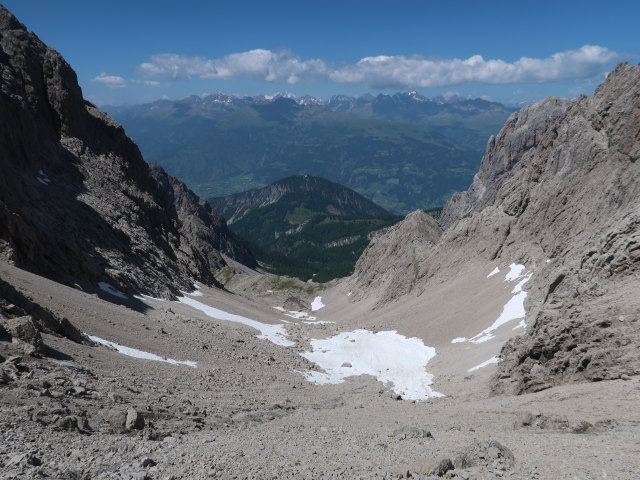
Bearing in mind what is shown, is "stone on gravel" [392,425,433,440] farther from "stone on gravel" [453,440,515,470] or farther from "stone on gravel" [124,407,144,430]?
"stone on gravel" [124,407,144,430]

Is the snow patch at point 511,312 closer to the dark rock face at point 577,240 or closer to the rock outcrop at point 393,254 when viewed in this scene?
the dark rock face at point 577,240

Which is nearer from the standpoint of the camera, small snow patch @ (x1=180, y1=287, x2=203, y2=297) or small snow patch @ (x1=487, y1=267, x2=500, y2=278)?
small snow patch @ (x1=487, y1=267, x2=500, y2=278)

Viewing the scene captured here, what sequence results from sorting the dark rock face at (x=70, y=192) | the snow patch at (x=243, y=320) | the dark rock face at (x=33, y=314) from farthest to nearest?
the snow patch at (x=243, y=320)
the dark rock face at (x=70, y=192)
the dark rock face at (x=33, y=314)

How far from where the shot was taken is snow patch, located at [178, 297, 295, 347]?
58.8 metres

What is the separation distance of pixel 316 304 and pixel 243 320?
53.3m

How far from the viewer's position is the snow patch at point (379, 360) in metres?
40.4

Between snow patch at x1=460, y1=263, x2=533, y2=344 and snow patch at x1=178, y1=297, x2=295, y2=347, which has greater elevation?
snow patch at x1=460, y1=263, x2=533, y2=344

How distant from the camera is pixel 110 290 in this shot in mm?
51062

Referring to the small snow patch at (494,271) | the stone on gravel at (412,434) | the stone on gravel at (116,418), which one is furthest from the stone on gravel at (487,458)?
the small snow patch at (494,271)

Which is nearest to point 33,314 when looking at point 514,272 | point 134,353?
point 134,353

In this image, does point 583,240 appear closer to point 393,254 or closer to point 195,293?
point 195,293

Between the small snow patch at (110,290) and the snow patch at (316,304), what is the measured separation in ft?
196

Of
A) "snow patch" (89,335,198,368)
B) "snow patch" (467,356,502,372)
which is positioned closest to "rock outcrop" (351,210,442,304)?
"snow patch" (467,356,502,372)

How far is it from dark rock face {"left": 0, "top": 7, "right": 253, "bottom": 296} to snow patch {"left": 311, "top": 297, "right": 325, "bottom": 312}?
2930 centimetres
